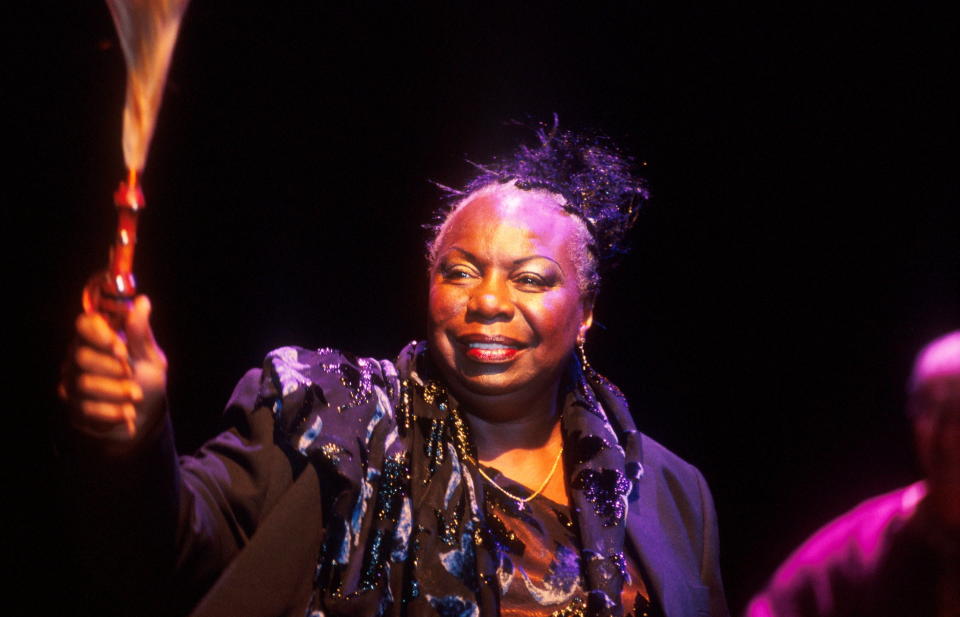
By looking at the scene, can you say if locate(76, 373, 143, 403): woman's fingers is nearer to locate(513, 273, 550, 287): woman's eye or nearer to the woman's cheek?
the woman's cheek

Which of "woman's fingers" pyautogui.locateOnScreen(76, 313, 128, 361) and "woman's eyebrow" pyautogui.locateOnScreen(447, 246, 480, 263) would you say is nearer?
"woman's fingers" pyautogui.locateOnScreen(76, 313, 128, 361)

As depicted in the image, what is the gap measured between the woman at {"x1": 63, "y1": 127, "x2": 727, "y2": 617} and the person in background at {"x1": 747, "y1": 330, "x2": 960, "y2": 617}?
33 centimetres

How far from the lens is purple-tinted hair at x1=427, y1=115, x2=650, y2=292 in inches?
92.4

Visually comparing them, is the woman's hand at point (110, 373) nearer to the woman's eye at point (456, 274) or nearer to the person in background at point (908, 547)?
the woman's eye at point (456, 274)

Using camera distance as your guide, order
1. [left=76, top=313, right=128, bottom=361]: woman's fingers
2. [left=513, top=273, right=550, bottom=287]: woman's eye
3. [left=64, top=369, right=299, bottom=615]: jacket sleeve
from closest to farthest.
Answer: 1. [left=76, top=313, right=128, bottom=361]: woman's fingers
2. [left=64, top=369, right=299, bottom=615]: jacket sleeve
3. [left=513, top=273, right=550, bottom=287]: woman's eye

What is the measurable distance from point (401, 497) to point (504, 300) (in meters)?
0.62

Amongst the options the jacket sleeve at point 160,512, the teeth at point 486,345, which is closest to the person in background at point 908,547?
the teeth at point 486,345

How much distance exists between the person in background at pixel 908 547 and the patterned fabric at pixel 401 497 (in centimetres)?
49

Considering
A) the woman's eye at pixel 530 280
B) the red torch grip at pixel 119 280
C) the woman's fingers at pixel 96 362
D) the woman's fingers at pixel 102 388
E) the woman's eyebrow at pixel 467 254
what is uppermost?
the woman's eyebrow at pixel 467 254

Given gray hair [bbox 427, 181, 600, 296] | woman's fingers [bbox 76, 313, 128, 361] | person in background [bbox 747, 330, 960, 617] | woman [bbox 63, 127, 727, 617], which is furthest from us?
gray hair [bbox 427, 181, 600, 296]

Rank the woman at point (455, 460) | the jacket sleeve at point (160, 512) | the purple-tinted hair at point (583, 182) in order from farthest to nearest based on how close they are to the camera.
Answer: the purple-tinted hair at point (583, 182)
the woman at point (455, 460)
the jacket sleeve at point (160, 512)

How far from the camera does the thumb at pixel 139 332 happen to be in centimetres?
107

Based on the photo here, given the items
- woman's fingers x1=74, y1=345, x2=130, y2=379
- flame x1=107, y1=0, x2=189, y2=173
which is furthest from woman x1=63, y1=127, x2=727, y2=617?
flame x1=107, y1=0, x2=189, y2=173

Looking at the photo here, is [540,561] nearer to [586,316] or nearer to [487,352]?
[487,352]
